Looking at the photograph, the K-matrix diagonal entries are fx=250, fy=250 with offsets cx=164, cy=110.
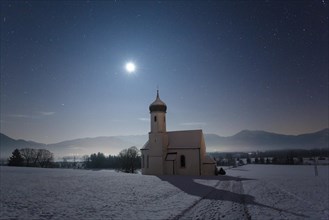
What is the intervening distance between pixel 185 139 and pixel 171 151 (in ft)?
10.6

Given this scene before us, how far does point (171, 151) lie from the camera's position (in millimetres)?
43562

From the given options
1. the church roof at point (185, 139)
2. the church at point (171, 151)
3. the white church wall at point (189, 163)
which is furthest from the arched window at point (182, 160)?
the church roof at point (185, 139)

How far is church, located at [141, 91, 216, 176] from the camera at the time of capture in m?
41.4

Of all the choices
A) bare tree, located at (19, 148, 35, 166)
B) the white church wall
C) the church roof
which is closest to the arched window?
the white church wall

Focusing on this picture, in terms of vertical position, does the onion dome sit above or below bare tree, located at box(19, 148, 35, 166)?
above

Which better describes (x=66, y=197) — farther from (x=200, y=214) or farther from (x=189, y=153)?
(x=189, y=153)

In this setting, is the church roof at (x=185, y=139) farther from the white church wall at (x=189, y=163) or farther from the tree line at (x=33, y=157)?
the tree line at (x=33, y=157)

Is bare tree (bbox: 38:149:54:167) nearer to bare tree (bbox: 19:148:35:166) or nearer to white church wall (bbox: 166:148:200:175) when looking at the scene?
bare tree (bbox: 19:148:35:166)

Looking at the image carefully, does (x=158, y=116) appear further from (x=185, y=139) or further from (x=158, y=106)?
(x=185, y=139)

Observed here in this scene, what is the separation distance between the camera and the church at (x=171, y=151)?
4141 centimetres

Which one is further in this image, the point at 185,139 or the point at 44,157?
the point at 44,157

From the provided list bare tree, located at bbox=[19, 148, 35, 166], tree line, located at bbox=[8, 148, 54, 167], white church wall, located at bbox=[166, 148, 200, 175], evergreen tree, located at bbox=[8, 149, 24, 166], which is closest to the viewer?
white church wall, located at bbox=[166, 148, 200, 175]

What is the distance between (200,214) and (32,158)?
91.6 meters

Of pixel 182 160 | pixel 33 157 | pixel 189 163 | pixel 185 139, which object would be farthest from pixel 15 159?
pixel 189 163
